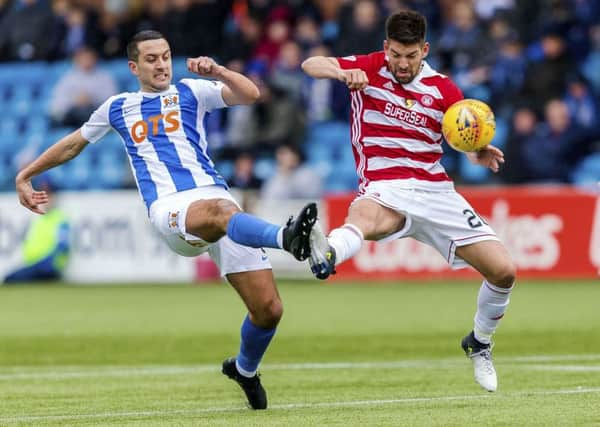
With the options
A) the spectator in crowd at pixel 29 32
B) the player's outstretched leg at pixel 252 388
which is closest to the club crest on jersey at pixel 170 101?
the player's outstretched leg at pixel 252 388

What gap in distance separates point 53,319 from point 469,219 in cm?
760

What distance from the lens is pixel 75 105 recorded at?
2342 cm

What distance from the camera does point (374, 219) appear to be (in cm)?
866

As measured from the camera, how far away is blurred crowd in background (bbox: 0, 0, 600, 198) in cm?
1972

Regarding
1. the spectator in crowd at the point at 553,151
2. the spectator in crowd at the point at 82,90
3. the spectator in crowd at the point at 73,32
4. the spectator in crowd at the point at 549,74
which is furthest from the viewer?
the spectator in crowd at the point at 73,32

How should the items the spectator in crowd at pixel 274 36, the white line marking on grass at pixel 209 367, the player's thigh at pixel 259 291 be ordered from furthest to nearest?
the spectator in crowd at pixel 274 36, the white line marking on grass at pixel 209 367, the player's thigh at pixel 259 291

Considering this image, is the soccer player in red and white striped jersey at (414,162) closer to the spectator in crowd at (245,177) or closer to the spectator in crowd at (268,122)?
the spectator in crowd at (245,177)

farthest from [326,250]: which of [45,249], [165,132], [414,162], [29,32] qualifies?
[29,32]

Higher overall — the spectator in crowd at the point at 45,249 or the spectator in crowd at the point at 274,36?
the spectator in crowd at the point at 274,36

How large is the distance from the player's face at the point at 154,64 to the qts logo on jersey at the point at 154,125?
21cm

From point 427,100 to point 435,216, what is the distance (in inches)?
30.5

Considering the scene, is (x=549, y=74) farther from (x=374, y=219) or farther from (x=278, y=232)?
(x=278, y=232)

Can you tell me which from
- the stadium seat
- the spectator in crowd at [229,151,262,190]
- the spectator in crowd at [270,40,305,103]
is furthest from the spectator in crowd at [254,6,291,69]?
the spectator in crowd at [229,151,262,190]

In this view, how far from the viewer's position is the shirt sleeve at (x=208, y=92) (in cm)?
893
